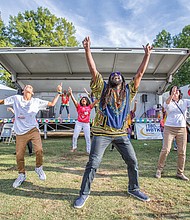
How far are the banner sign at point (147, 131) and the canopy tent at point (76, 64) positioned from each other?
2623 mm

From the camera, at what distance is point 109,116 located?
2.75m

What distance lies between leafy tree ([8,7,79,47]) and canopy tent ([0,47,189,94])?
618 inches

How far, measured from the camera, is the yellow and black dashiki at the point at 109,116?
9.05 feet

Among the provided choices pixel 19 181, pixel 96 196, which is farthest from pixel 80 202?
pixel 19 181

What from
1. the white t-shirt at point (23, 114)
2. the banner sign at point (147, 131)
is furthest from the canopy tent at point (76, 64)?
the white t-shirt at point (23, 114)

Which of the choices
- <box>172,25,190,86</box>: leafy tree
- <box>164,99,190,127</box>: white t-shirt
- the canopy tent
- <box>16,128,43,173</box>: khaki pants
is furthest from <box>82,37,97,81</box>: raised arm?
<box>172,25,190,86</box>: leafy tree

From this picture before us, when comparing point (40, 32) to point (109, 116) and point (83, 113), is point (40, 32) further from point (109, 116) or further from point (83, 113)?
point (109, 116)

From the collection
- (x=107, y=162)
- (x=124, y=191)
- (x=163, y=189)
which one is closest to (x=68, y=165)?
(x=107, y=162)

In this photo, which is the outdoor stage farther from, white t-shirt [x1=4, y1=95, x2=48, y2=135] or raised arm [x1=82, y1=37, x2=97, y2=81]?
raised arm [x1=82, y1=37, x2=97, y2=81]

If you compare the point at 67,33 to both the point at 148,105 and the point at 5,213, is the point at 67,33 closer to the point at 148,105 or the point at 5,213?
the point at 148,105

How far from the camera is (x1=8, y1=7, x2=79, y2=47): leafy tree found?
24922mm

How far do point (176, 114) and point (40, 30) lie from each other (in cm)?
2668

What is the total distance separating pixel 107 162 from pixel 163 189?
205cm

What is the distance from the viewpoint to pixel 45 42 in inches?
1049
